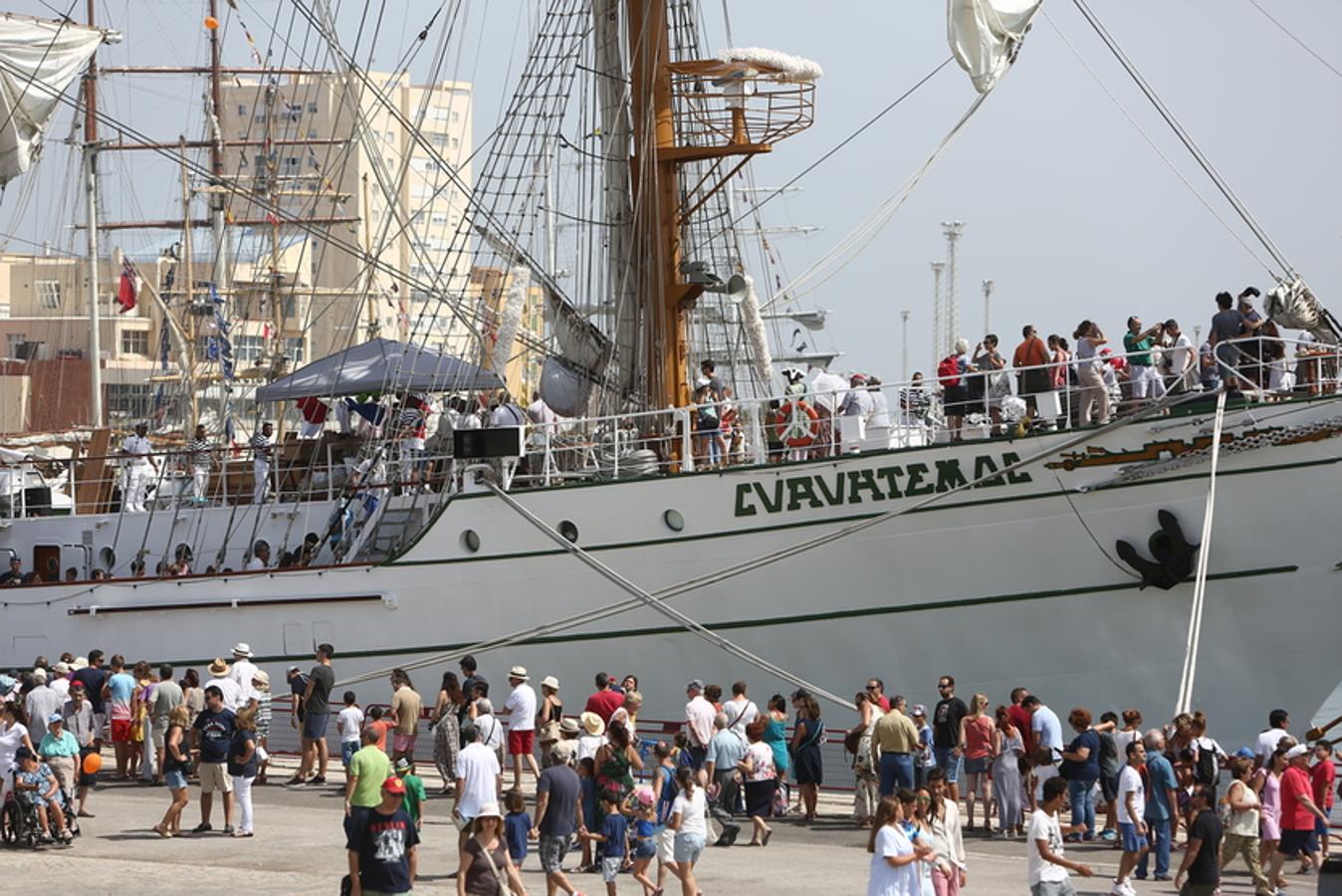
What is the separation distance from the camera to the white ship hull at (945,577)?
854 inches

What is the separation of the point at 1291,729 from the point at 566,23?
45.0ft

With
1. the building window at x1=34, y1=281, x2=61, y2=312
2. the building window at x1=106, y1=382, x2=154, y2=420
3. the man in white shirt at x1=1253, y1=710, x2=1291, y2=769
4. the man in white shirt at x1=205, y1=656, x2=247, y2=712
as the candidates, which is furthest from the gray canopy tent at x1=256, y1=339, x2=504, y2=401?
the building window at x1=34, y1=281, x2=61, y2=312

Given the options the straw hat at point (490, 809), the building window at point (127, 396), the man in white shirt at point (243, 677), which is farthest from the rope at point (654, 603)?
the building window at point (127, 396)

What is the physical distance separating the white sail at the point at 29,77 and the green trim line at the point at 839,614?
15.1 metres

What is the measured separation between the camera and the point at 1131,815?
14961 mm

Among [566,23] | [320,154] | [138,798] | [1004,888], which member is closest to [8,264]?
[320,154]

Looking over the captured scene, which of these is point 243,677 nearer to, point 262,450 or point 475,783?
point 475,783

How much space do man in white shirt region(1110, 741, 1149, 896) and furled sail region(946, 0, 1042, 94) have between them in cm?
1117

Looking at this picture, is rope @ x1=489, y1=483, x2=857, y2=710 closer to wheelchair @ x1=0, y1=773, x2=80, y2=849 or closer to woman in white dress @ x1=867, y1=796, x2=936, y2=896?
wheelchair @ x1=0, y1=773, x2=80, y2=849

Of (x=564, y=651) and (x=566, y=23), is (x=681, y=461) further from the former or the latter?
(x=566, y=23)

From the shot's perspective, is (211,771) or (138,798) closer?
(211,771)

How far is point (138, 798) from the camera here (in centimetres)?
2036

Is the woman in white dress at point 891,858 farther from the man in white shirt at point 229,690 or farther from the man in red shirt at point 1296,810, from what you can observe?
the man in white shirt at point 229,690

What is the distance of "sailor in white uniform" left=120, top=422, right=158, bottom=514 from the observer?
94.5 feet
